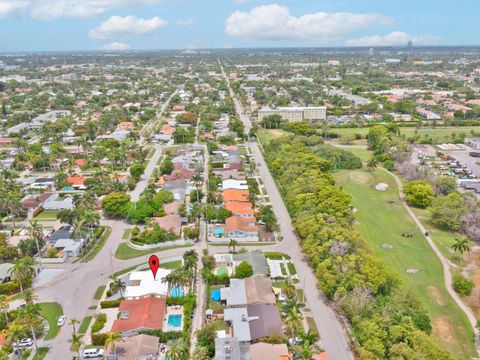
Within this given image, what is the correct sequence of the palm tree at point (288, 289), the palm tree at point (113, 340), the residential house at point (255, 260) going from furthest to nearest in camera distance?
the residential house at point (255, 260)
the palm tree at point (288, 289)
the palm tree at point (113, 340)

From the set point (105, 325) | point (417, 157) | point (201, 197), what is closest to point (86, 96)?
point (201, 197)

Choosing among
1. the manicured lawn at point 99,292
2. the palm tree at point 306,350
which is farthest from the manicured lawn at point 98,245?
the palm tree at point 306,350

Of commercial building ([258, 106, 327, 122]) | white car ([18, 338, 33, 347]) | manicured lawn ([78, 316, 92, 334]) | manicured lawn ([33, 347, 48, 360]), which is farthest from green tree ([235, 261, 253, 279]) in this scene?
commercial building ([258, 106, 327, 122])

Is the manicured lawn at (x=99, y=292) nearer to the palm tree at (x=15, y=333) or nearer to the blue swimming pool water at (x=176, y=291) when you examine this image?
the blue swimming pool water at (x=176, y=291)

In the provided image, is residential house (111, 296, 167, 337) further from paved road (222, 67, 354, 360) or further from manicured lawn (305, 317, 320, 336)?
paved road (222, 67, 354, 360)

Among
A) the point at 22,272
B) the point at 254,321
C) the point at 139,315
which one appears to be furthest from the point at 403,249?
the point at 22,272

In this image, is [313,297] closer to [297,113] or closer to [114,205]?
[114,205]
